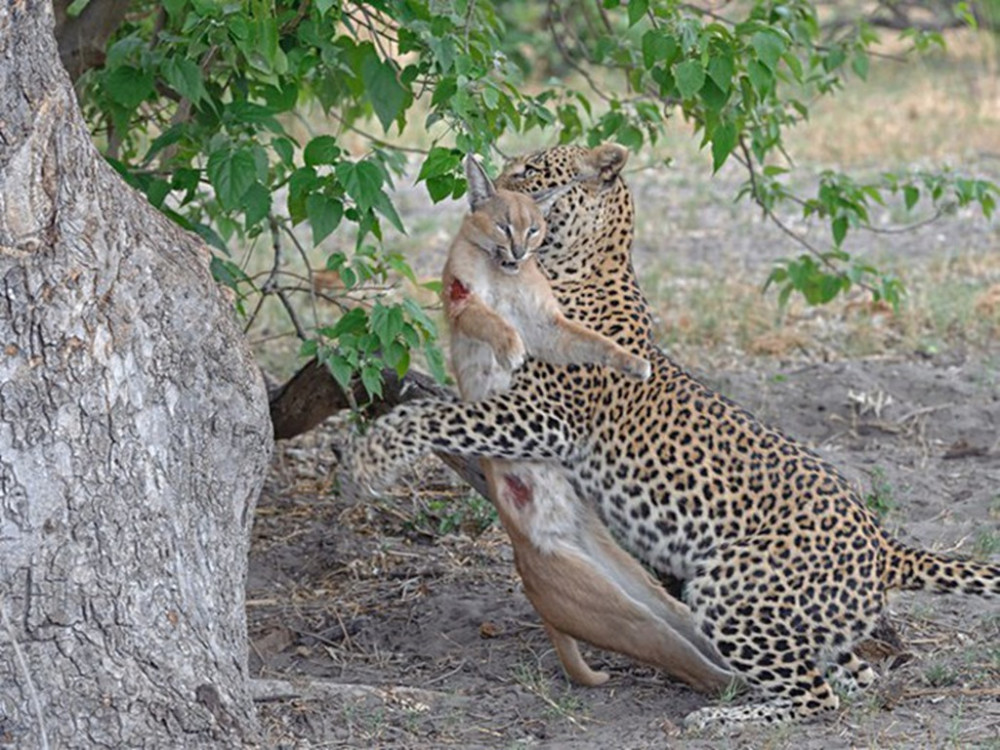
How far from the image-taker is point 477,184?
512cm

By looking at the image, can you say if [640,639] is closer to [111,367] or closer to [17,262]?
[111,367]

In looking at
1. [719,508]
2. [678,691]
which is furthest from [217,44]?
[678,691]

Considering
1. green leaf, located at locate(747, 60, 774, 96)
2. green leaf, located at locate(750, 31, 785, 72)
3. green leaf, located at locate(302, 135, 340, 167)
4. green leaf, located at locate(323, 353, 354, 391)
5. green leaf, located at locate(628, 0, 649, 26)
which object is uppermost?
green leaf, located at locate(628, 0, 649, 26)

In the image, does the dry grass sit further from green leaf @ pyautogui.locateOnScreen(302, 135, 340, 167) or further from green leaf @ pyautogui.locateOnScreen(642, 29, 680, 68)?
green leaf @ pyautogui.locateOnScreen(302, 135, 340, 167)

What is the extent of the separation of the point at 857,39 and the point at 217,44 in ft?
10.0

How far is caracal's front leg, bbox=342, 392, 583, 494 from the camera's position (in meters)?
5.24

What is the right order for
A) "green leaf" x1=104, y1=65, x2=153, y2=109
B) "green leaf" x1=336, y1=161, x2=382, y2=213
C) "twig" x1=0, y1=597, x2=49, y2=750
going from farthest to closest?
1. "green leaf" x1=104, y1=65, x2=153, y2=109
2. "green leaf" x1=336, y1=161, x2=382, y2=213
3. "twig" x1=0, y1=597, x2=49, y2=750

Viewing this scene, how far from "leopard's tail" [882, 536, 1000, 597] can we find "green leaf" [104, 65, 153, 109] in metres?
2.61

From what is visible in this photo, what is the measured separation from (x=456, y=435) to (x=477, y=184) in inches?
30.3

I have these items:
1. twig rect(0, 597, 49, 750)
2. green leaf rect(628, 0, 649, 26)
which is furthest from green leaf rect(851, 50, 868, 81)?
twig rect(0, 597, 49, 750)

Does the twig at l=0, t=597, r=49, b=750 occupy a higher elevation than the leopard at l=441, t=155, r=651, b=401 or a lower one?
lower

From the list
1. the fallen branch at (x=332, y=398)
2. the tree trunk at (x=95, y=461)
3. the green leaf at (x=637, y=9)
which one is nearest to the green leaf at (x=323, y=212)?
the tree trunk at (x=95, y=461)

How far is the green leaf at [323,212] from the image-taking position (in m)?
4.85

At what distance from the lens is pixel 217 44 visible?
4.88 m
